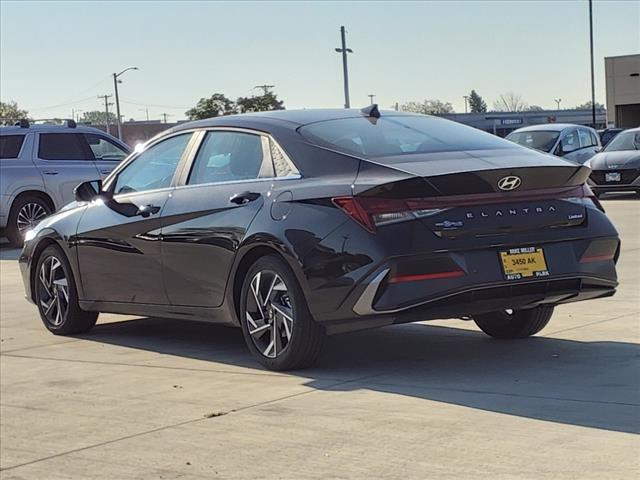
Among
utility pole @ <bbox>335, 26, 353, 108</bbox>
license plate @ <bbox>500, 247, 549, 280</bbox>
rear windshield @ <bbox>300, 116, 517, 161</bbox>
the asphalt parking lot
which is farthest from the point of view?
utility pole @ <bbox>335, 26, 353, 108</bbox>

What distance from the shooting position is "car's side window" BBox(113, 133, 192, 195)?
7.38m

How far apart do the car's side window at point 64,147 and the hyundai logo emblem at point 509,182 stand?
1283 cm

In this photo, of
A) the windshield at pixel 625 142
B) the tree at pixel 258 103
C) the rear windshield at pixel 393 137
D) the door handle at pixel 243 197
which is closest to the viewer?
the rear windshield at pixel 393 137

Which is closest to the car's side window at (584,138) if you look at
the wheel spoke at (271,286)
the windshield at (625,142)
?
the windshield at (625,142)

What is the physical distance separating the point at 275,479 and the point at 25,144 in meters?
14.0

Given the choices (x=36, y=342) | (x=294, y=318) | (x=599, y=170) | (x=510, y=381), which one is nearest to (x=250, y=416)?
(x=294, y=318)

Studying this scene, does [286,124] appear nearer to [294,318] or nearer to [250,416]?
[294,318]

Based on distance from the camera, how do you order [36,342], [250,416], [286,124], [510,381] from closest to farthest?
[250,416] < [510,381] < [286,124] < [36,342]

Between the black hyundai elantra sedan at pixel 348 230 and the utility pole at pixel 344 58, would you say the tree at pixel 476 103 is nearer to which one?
the utility pole at pixel 344 58

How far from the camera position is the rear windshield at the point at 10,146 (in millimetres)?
17297

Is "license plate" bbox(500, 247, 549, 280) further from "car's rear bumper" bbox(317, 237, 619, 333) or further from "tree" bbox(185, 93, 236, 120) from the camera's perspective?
"tree" bbox(185, 93, 236, 120)

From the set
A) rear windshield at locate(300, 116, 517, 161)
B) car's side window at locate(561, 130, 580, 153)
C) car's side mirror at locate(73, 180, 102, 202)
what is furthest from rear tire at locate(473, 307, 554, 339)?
car's side window at locate(561, 130, 580, 153)

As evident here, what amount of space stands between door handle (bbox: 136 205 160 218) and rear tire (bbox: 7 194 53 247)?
33.7 feet

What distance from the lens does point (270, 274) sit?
631 cm
